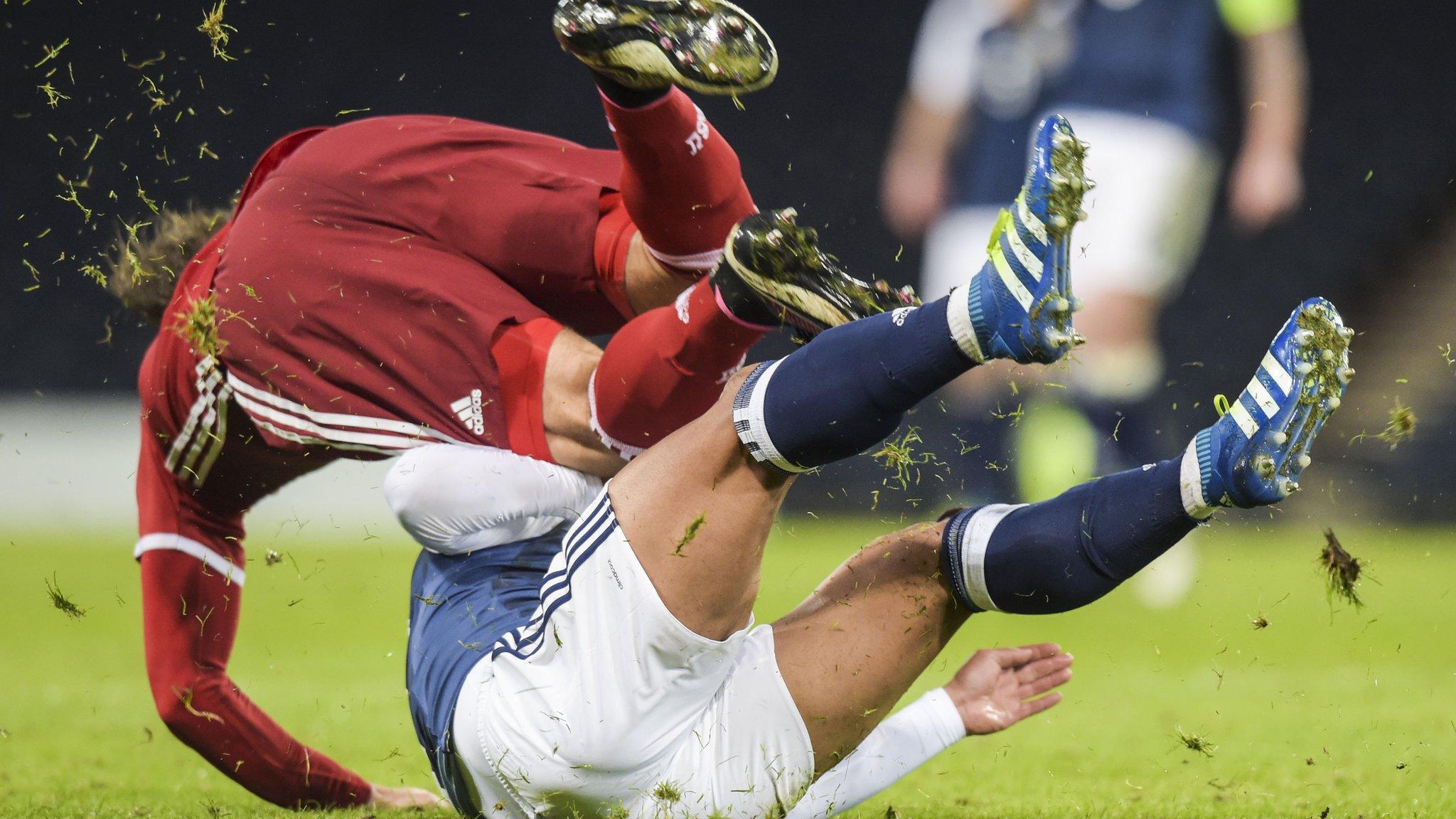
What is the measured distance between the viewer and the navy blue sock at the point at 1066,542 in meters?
1.84

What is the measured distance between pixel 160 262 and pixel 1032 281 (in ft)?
6.74

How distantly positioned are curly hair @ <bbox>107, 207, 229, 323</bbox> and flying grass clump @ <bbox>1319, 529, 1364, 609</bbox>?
2245 mm

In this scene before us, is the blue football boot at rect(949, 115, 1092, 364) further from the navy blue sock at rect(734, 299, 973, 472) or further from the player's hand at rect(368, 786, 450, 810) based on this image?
the player's hand at rect(368, 786, 450, 810)

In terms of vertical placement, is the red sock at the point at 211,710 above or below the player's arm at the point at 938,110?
below

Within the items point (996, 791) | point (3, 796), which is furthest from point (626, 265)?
point (3, 796)

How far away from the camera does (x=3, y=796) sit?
2.61m

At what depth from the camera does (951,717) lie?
218 cm

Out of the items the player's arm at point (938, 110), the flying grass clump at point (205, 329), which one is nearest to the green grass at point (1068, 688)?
the flying grass clump at point (205, 329)

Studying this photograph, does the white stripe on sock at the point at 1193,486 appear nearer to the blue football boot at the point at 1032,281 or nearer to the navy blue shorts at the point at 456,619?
the blue football boot at the point at 1032,281

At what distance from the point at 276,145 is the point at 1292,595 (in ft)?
15.7

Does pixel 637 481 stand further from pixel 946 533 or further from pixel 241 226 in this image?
pixel 241 226

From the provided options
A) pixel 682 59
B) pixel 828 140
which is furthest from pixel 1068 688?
pixel 828 140

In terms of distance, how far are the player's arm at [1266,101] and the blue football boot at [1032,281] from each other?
449 cm

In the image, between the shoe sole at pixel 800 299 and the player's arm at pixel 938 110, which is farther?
the player's arm at pixel 938 110
